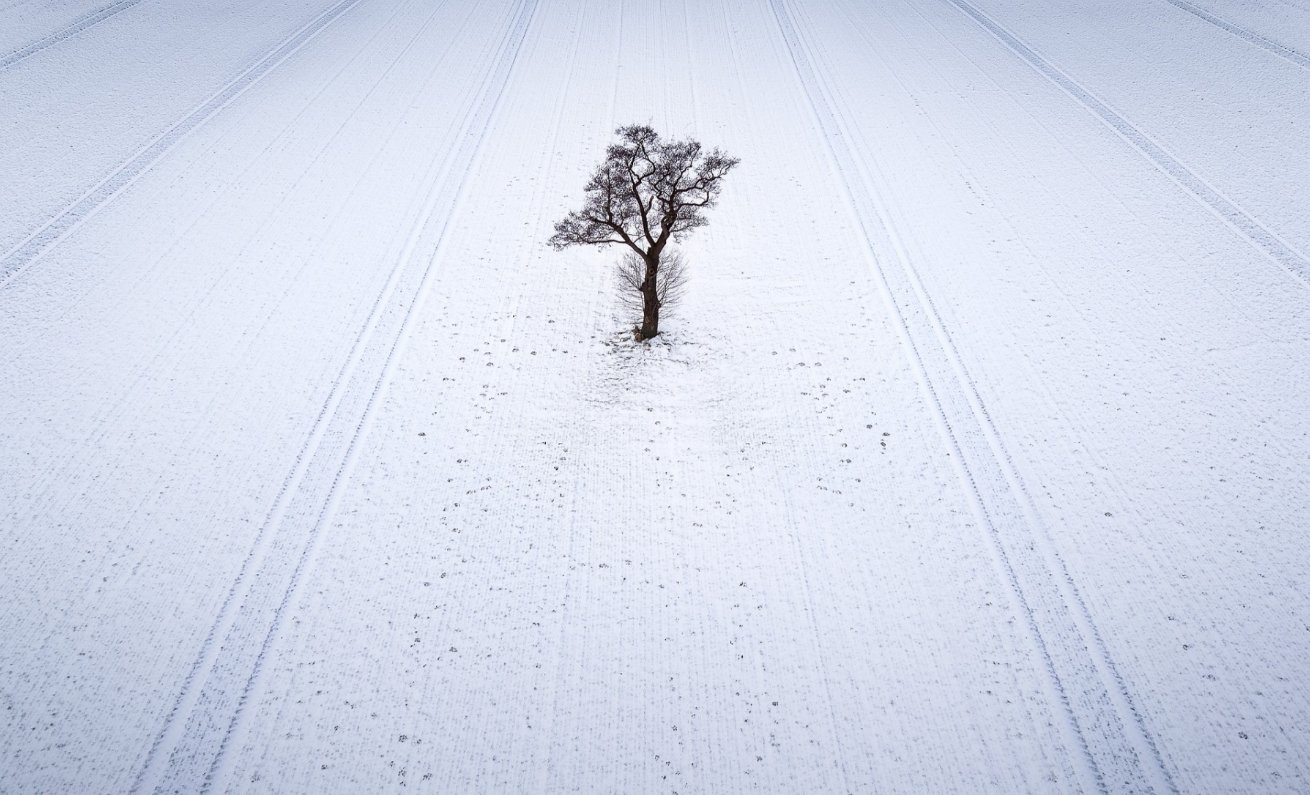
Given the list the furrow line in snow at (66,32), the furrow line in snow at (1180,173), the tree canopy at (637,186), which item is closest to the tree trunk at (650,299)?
the tree canopy at (637,186)

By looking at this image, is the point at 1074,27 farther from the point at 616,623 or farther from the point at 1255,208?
the point at 616,623

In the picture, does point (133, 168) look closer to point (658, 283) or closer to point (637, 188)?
point (658, 283)

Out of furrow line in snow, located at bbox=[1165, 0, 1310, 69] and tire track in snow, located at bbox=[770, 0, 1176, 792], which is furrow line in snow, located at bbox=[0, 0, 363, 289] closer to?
tire track in snow, located at bbox=[770, 0, 1176, 792]

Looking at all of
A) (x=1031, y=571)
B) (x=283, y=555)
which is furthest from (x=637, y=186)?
(x=1031, y=571)

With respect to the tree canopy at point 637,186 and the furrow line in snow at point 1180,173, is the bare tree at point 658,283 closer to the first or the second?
the tree canopy at point 637,186

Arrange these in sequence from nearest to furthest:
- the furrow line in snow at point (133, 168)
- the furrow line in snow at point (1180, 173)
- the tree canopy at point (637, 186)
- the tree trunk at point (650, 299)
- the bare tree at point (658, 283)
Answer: the tree canopy at point (637, 186), the tree trunk at point (650, 299), the bare tree at point (658, 283), the furrow line in snow at point (133, 168), the furrow line in snow at point (1180, 173)

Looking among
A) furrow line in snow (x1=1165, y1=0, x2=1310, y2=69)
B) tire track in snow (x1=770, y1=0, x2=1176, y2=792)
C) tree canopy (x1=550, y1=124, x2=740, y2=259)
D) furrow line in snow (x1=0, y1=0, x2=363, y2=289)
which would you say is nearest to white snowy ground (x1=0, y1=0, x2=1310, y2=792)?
tire track in snow (x1=770, y1=0, x2=1176, y2=792)
